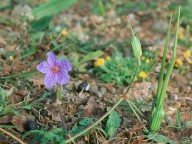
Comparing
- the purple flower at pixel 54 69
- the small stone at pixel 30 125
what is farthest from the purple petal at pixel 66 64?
the small stone at pixel 30 125

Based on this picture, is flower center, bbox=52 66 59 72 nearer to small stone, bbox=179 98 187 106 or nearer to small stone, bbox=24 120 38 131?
small stone, bbox=24 120 38 131

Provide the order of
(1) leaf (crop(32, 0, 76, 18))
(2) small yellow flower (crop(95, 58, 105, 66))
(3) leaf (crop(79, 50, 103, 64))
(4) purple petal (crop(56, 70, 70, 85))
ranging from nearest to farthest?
(4) purple petal (crop(56, 70, 70, 85)), (2) small yellow flower (crop(95, 58, 105, 66)), (3) leaf (crop(79, 50, 103, 64)), (1) leaf (crop(32, 0, 76, 18))

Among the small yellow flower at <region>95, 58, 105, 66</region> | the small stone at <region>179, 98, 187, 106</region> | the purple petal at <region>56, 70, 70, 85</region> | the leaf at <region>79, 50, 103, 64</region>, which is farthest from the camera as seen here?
the leaf at <region>79, 50, 103, 64</region>

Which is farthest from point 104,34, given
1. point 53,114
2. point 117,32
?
point 53,114

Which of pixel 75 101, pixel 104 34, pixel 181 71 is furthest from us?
pixel 104 34

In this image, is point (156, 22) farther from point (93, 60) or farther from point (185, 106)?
point (185, 106)

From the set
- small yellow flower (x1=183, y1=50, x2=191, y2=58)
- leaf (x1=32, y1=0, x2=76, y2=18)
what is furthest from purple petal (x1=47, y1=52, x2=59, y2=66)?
leaf (x1=32, y1=0, x2=76, y2=18)

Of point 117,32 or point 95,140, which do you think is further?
point 117,32

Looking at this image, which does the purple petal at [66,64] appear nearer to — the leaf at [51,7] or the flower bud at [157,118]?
the flower bud at [157,118]
